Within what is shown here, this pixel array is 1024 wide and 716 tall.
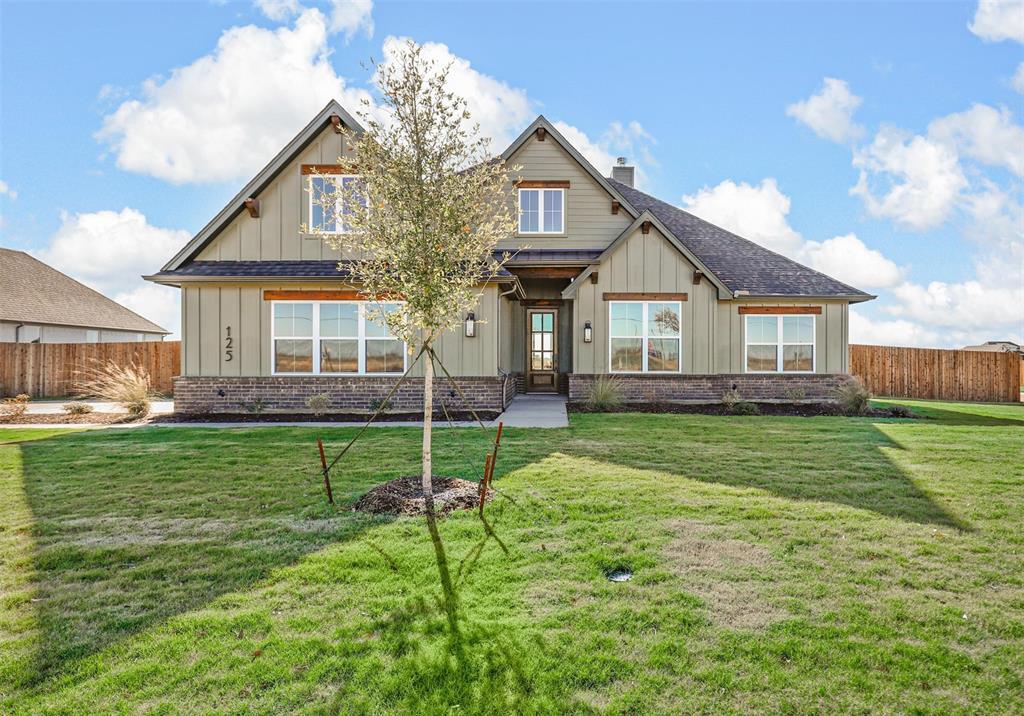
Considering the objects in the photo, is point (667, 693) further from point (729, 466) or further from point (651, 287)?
point (651, 287)

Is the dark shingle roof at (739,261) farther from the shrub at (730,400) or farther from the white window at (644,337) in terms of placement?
the shrub at (730,400)

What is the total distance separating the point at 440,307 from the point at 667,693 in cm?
414

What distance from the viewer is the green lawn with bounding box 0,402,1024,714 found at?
295 cm

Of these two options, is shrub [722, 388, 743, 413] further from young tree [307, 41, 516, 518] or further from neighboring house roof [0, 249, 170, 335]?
neighboring house roof [0, 249, 170, 335]

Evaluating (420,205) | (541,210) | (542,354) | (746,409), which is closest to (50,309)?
(542,354)

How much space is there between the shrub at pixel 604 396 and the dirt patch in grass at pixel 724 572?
28.1 feet

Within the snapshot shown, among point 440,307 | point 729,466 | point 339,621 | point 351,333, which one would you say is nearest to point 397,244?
point 440,307

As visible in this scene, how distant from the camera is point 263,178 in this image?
13.8 meters

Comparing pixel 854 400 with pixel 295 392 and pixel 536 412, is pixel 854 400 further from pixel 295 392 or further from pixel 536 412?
pixel 295 392

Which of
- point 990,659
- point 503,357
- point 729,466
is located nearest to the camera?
point 990,659

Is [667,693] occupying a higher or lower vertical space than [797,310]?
lower

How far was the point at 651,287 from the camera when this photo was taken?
14.8m

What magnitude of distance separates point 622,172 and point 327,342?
490 inches

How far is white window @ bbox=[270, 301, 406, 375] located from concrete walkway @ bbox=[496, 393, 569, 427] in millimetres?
3038
